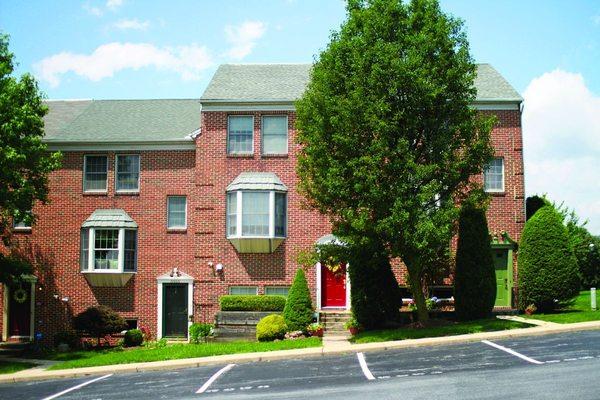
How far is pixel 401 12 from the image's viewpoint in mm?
22797

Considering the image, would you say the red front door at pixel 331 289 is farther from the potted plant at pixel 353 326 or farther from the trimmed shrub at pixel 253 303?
the potted plant at pixel 353 326

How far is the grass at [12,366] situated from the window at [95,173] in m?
8.87

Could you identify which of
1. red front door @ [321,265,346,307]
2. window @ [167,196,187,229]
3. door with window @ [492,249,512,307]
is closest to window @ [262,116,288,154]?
window @ [167,196,187,229]

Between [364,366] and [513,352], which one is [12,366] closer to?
[364,366]

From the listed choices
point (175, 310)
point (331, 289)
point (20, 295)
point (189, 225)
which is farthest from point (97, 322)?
point (331, 289)

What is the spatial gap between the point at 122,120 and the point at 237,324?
12.1m

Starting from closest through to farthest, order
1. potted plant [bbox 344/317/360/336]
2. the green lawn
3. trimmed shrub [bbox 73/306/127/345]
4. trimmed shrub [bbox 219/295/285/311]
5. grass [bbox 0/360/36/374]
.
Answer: the green lawn → grass [bbox 0/360/36/374] → potted plant [bbox 344/317/360/336] → trimmed shrub [bbox 219/295/285/311] → trimmed shrub [bbox 73/306/127/345]

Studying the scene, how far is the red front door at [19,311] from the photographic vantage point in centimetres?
3050

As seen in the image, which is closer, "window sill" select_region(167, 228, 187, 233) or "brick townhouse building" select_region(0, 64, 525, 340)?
"brick townhouse building" select_region(0, 64, 525, 340)

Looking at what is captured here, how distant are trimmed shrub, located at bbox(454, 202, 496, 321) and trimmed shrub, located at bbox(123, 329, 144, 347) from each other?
12.8 metres

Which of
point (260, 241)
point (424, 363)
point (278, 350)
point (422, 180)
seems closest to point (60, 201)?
point (260, 241)

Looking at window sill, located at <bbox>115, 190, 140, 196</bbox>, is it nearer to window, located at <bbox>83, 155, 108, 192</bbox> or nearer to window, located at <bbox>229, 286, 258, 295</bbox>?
window, located at <bbox>83, 155, 108, 192</bbox>

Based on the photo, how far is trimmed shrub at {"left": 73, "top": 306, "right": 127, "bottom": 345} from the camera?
2791 cm

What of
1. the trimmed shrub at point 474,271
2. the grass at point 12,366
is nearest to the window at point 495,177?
the trimmed shrub at point 474,271
